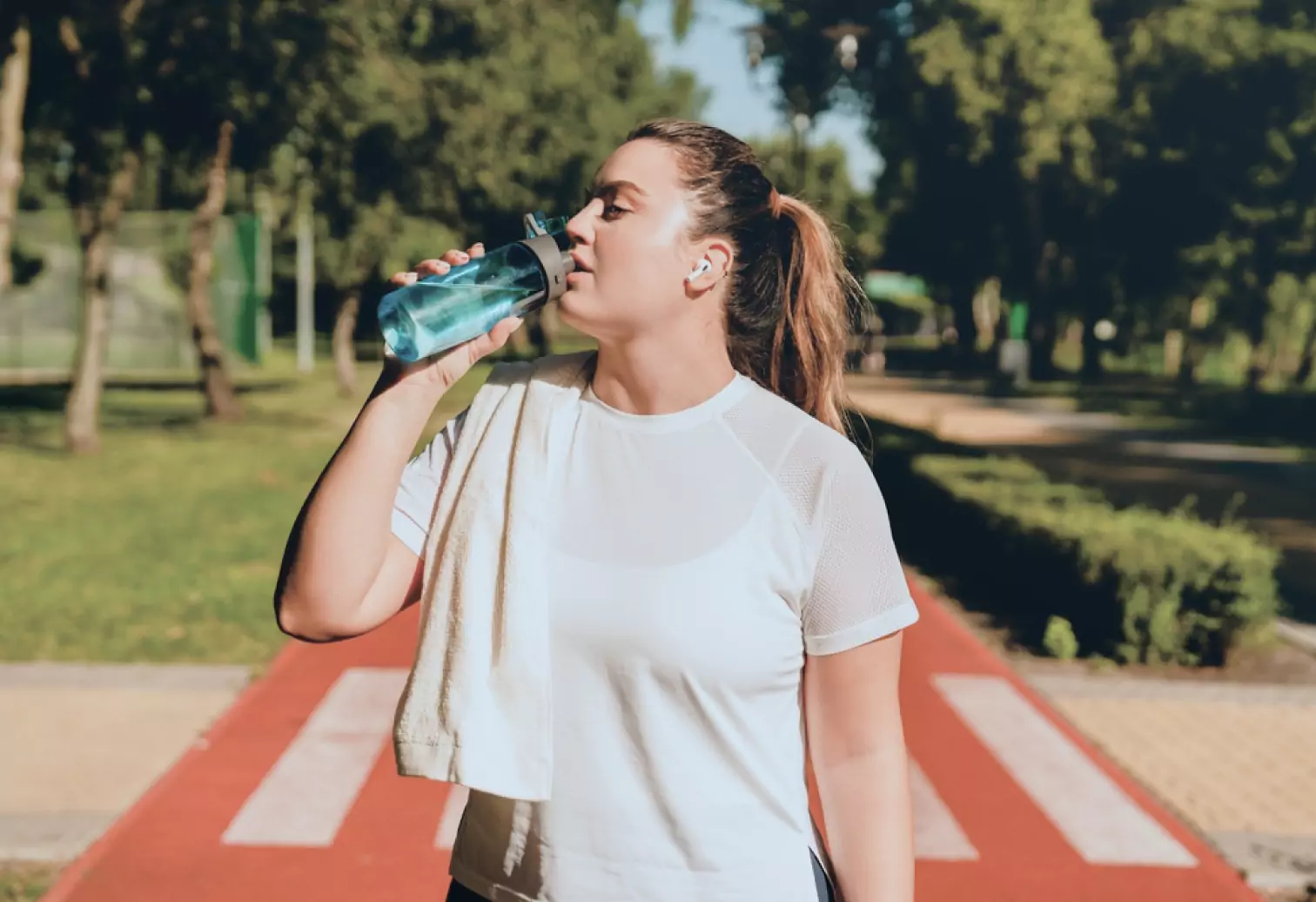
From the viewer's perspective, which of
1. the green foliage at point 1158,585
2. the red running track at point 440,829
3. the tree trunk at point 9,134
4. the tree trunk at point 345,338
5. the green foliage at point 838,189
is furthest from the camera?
the green foliage at point 838,189

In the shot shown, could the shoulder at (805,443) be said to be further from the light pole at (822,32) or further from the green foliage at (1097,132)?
the green foliage at (1097,132)

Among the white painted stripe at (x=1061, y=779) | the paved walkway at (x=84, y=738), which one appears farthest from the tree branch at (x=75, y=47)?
the white painted stripe at (x=1061, y=779)

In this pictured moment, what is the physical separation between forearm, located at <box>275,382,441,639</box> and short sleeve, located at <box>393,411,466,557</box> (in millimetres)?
61

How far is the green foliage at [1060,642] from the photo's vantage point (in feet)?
29.4

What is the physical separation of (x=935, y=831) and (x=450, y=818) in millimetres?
1907

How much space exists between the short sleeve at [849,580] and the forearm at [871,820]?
18 centimetres

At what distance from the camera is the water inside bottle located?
2039 mm

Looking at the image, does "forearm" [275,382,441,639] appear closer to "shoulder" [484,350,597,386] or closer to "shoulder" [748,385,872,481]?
"shoulder" [484,350,597,386]

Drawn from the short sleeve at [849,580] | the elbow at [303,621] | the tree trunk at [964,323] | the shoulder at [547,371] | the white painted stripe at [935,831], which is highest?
the shoulder at [547,371]

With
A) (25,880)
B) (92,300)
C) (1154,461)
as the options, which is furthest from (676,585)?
(1154,461)

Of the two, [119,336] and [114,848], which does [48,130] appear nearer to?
[119,336]

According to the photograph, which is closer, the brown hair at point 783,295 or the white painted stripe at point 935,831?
the brown hair at point 783,295

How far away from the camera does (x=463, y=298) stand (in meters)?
2.04

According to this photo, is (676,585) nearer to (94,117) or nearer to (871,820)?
(871,820)
